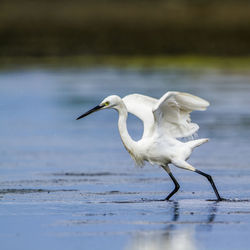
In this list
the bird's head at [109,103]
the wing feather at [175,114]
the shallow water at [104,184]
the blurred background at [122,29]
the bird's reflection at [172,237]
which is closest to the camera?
the bird's reflection at [172,237]

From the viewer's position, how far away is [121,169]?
14047 mm

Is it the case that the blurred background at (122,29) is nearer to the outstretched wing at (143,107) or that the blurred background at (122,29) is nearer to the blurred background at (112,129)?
the blurred background at (112,129)

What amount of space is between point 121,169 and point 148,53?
29137 millimetres

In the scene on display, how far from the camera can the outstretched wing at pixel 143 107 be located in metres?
12.6

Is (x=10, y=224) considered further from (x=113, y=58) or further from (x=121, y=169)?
(x=113, y=58)

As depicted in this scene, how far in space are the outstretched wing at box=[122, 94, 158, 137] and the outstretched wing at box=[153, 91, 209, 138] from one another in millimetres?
558

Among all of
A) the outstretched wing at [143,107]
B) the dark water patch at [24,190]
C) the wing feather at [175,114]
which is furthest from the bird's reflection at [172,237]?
the outstretched wing at [143,107]

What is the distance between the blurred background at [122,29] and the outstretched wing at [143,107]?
2847 cm

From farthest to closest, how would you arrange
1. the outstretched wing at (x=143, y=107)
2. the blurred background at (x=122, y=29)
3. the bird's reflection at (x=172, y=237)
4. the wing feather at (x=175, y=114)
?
1. the blurred background at (x=122, y=29)
2. the outstretched wing at (x=143, y=107)
3. the wing feather at (x=175, y=114)
4. the bird's reflection at (x=172, y=237)

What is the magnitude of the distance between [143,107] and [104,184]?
3.99 feet

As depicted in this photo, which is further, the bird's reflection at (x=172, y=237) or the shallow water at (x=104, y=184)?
the shallow water at (x=104, y=184)

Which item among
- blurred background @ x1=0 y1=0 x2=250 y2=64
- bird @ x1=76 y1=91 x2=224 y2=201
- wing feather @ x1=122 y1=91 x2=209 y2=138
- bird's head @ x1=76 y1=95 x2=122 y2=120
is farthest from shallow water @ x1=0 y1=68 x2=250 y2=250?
blurred background @ x1=0 y1=0 x2=250 y2=64

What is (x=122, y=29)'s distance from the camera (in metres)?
46.4

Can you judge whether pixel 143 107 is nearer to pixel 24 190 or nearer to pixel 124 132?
pixel 124 132
